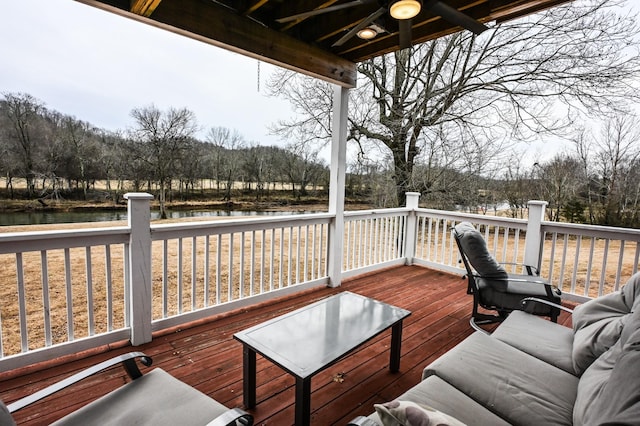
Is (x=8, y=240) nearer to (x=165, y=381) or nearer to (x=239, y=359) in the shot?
(x=165, y=381)

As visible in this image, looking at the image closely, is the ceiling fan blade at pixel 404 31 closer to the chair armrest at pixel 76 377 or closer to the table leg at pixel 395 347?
the table leg at pixel 395 347

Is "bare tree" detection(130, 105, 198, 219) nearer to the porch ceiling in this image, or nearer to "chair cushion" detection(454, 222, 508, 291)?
A: the porch ceiling

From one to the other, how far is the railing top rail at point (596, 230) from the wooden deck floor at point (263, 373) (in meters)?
1.54

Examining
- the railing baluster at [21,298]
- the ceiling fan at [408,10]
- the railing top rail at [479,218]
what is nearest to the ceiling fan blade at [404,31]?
the ceiling fan at [408,10]

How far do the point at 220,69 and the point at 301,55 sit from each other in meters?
2.89

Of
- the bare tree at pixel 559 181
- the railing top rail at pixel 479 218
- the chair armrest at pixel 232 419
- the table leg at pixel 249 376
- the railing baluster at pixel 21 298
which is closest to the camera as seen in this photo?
the chair armrest at pixel 232 419

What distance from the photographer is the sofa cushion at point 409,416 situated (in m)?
0.85

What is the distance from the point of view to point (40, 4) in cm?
367

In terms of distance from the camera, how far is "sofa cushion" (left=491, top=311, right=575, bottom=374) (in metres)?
1.75

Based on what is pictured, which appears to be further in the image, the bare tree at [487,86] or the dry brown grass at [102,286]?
the bare tree at [487,86]

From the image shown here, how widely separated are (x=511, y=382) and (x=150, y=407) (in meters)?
1.66

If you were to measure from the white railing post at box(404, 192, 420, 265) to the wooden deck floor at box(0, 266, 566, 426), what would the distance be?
1.85 meters

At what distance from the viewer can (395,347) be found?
2.32 metres

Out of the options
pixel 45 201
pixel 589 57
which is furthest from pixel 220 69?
pixel 589 57
